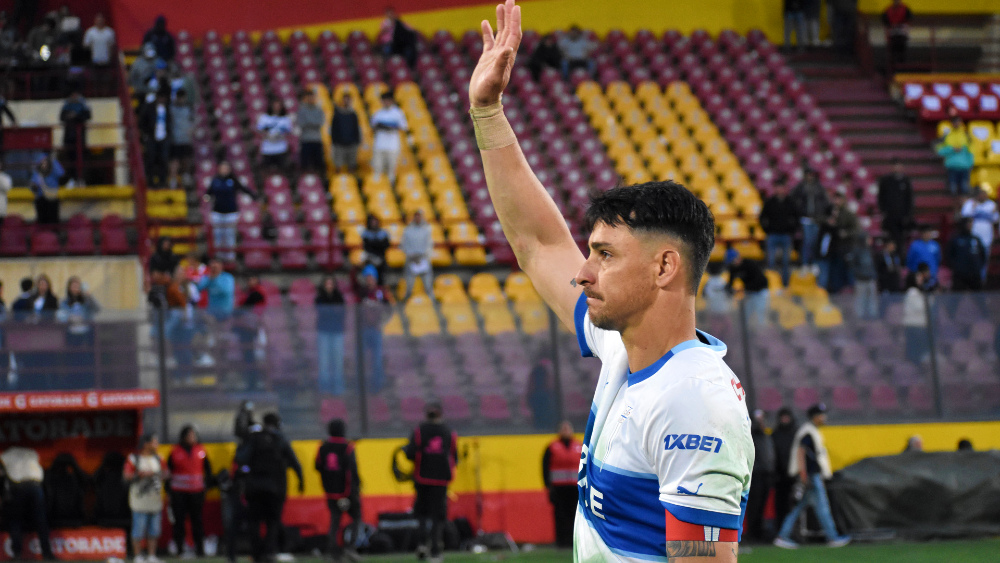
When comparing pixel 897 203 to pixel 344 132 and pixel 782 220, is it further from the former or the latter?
pixel 344 132

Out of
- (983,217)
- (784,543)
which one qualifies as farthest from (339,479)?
(983,217)

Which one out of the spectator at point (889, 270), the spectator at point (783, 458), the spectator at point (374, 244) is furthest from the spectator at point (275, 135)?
the spectator at point (889, 270)

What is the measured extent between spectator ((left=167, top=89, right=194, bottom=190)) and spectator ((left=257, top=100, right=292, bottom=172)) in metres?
1.25

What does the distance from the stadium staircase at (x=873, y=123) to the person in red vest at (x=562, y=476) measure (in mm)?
10333

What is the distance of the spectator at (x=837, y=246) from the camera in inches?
702

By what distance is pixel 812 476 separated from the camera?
47.3 feet

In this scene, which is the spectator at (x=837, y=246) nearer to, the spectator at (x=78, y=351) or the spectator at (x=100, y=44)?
the spectator at (x=78, y=351)

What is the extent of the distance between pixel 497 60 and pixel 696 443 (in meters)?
1.16

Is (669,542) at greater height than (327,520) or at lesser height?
greater

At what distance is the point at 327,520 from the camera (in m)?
14.9

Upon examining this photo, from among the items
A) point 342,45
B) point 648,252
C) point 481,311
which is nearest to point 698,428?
point 648,252

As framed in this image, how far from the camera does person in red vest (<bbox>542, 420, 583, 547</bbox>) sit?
14000mm

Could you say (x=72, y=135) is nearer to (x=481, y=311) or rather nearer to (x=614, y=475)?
(x=481, y=311)

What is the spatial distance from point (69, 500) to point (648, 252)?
13857 millimetres
